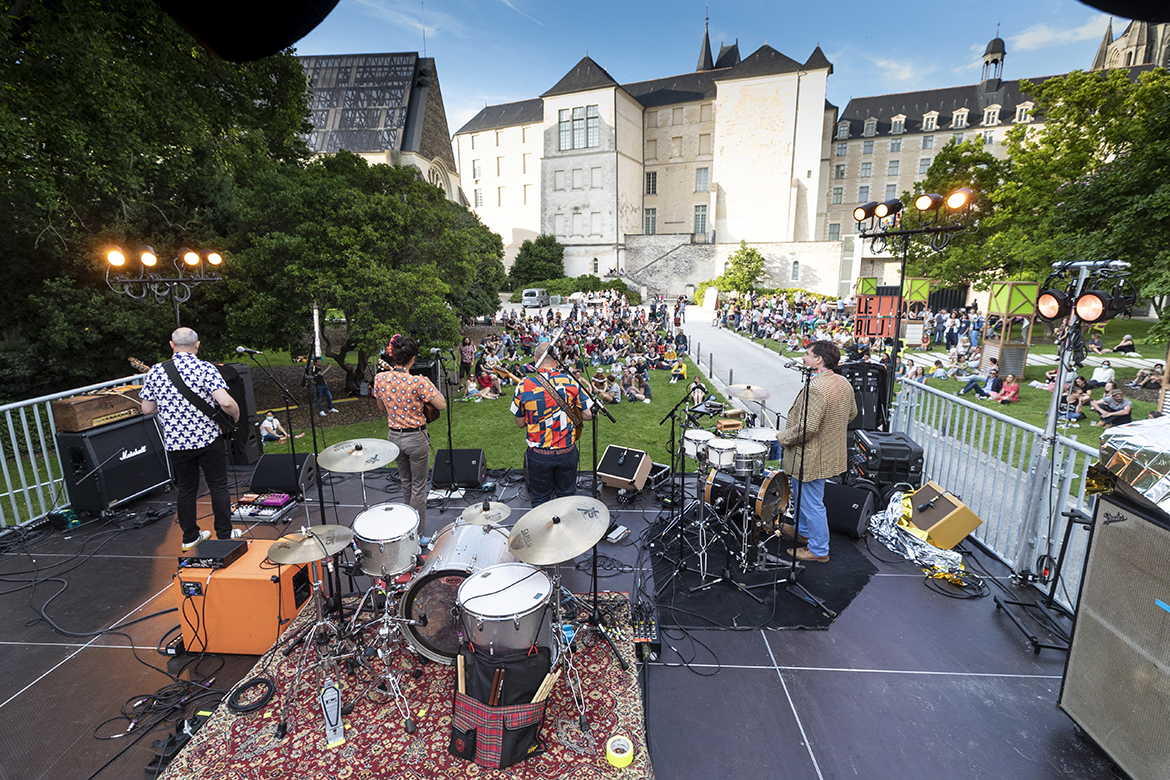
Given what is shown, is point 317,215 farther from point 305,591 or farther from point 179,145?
point 305,591

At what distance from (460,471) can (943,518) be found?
547cm

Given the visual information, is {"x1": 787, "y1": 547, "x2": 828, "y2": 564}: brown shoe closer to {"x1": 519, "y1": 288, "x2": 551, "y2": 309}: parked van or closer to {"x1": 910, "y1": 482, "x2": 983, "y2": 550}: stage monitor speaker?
Answer: {"x1": 910, "y1": 482, "x2": 983, "y2": 550}: stage monitor speaker

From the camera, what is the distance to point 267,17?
1.09 m

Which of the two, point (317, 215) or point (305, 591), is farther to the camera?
point (317, 215)

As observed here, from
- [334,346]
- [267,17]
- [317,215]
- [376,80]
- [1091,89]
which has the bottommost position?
[334,346]

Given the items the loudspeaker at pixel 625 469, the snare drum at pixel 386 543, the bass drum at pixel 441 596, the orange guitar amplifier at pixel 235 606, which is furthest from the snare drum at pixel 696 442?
the orange guitar amplifier at pixel 235 606

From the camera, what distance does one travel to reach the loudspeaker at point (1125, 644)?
8.46 feet

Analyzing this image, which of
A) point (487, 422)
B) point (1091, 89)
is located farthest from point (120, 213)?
point (1091, 89)

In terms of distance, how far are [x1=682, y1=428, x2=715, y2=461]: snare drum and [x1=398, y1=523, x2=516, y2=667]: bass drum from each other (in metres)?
2.05

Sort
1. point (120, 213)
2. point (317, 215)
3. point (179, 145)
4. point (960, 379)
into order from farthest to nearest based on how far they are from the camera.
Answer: point (960, 379), point (120, 213), point (317, 215), point (179, 145)

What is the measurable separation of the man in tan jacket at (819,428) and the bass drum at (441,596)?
8.93ft

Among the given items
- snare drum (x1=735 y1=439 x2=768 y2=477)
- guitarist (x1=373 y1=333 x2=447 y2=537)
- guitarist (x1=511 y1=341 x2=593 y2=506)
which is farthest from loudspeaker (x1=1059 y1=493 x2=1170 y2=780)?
guitarist (x1=373 y1=333 x2=447 y2=537)

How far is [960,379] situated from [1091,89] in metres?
9.67

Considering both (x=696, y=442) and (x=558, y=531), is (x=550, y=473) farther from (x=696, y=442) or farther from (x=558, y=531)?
(x=558, y=531)
